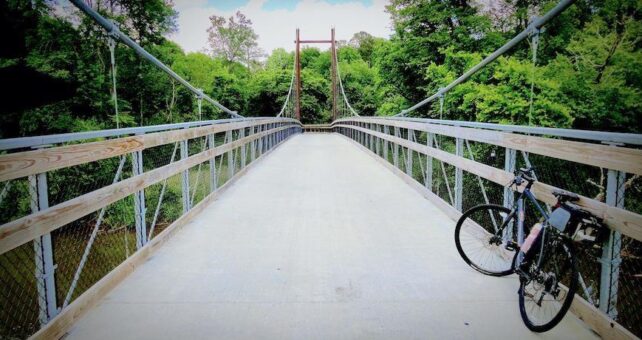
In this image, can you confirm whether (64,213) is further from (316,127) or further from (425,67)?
(316,127)

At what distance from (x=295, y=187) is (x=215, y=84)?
37752mm

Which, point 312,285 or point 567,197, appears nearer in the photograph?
point 567,197

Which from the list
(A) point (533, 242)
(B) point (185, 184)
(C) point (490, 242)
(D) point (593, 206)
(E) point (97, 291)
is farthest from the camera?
(B) point (185, 184)

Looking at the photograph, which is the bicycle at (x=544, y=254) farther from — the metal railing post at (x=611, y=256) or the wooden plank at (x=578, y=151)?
the wooden plank at (x=578, y=151)

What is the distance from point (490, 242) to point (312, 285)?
1510mm

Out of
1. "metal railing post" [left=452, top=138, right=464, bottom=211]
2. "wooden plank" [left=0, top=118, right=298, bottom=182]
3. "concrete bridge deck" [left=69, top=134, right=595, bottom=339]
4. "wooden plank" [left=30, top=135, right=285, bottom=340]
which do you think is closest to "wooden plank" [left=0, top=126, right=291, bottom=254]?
"wooden plank" [left=0, top=118, right=298, bottom=182]

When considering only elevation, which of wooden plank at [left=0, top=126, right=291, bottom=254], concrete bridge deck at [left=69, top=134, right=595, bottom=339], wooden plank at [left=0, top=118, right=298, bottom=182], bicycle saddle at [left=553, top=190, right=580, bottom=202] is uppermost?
wooden plank at [left=0, top=118, right=298, bottom=182]

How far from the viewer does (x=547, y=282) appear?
292 centimetres

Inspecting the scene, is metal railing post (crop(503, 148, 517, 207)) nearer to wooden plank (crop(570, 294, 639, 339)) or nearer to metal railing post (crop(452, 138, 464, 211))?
wooden plank (crop(570, 294, 639, 339))

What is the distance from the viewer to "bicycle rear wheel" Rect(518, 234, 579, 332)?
2.77 meters

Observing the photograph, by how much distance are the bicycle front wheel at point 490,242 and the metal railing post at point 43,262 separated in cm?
297

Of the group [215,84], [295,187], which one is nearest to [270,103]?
[215,84]

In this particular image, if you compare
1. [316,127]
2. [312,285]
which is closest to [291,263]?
[312,285]

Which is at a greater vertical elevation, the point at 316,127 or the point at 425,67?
the point at 425,67
